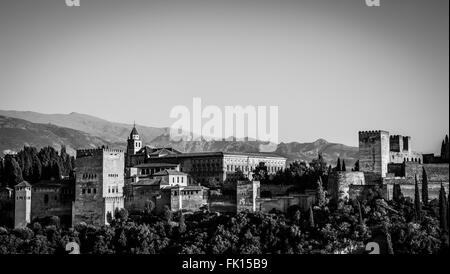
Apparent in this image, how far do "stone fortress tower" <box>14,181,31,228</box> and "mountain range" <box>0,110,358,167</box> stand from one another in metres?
27.8

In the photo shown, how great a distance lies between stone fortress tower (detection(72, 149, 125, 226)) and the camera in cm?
3966

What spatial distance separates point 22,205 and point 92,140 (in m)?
59.1

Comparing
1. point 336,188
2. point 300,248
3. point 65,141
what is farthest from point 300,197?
point 65,141

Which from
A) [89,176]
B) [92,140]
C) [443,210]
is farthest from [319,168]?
[92,140]

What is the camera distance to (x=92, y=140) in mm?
98938

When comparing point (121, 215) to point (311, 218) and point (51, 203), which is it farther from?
point (311, 218)

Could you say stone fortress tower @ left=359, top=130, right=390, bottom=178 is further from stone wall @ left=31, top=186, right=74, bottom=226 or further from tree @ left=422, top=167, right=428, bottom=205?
stone wall @ left=31, top=186, right=74, bottom=226

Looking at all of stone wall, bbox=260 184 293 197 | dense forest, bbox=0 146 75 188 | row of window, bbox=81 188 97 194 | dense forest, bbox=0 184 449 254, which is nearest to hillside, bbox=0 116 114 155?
dense forest, bbox=0 146 75 188

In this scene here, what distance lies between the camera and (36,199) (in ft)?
133

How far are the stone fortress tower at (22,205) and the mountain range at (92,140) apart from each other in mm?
27841

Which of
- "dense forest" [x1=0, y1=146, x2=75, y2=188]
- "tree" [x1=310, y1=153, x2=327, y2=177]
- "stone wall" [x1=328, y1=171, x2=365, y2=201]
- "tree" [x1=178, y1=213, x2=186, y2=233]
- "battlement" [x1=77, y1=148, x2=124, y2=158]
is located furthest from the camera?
"dense forest" [x1=0, y1=146, x2=75, y2=188]

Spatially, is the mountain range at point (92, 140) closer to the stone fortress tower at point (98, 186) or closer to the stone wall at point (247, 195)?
the stone fortress tower at point (98, 186)

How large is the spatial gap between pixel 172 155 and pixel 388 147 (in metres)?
16.2
